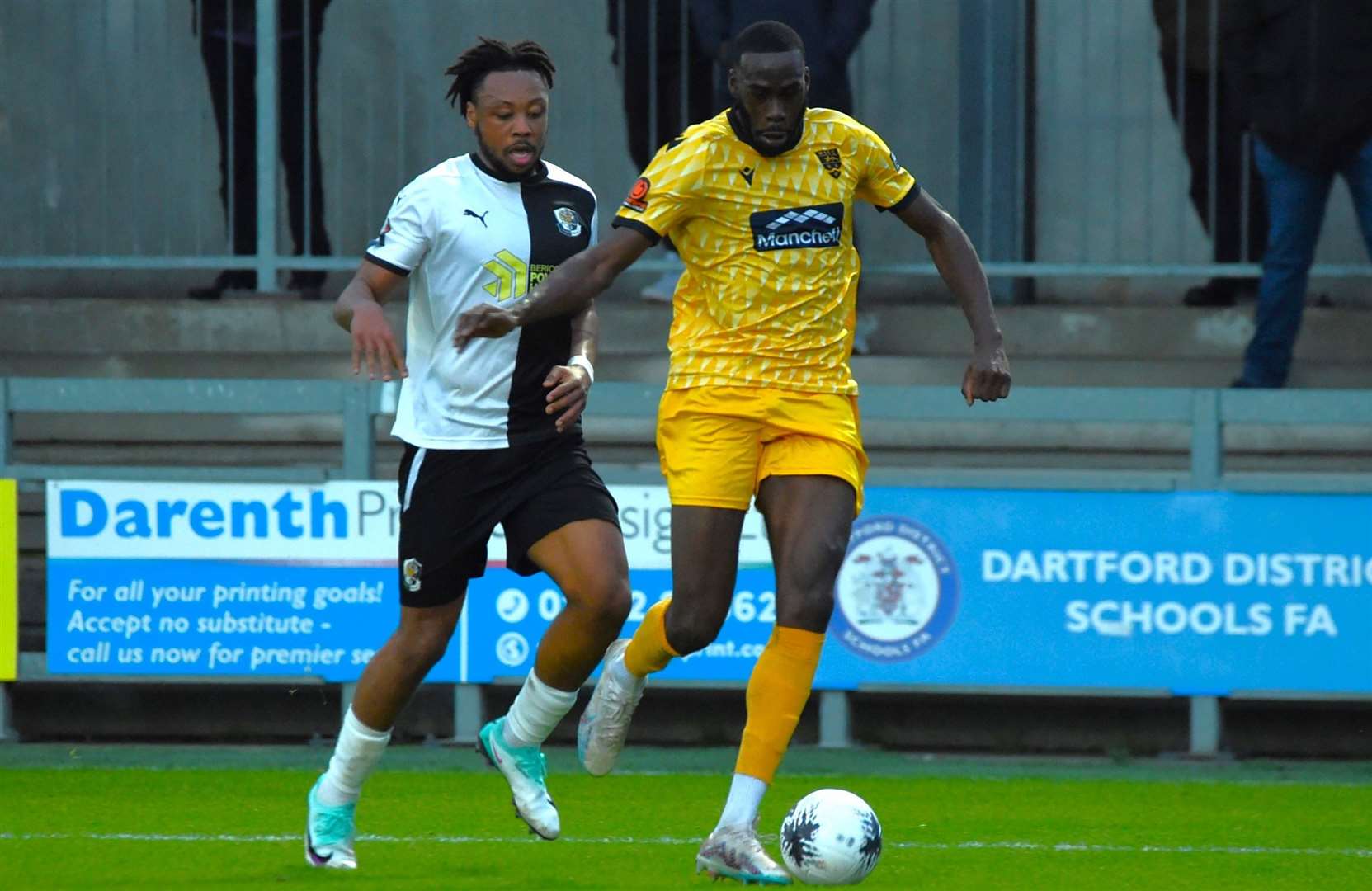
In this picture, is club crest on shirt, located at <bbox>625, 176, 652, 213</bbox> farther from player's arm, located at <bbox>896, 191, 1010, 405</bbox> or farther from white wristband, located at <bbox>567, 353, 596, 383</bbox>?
player's arm, located at <bbox>896, 191, 1010, 405</bbox>

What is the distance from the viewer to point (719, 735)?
9055mm

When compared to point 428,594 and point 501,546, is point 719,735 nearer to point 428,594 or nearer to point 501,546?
point 501,546

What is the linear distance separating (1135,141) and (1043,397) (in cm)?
218

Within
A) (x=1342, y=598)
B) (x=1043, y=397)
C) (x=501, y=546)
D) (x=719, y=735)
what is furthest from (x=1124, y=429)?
(x=501, y=546)

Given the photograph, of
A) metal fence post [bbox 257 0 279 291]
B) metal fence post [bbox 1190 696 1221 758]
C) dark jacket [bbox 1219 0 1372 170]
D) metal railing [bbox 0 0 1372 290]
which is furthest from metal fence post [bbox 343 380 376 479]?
dark jacket [bbox 1219 0 1372 170]

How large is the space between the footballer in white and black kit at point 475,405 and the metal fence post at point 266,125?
4.36 metres

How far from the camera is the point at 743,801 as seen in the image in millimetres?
5594

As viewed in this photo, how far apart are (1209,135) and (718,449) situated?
4878mm

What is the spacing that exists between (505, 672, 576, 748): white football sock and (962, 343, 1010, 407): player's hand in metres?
1.34

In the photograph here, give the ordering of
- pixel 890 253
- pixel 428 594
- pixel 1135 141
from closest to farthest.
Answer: pixel 428 594 < pixel 1135 141 < pixel 890 253

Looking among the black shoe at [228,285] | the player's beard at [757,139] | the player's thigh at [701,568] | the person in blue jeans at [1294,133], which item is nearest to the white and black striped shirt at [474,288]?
the player's thigh at [701,568]

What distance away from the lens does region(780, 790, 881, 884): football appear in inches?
213

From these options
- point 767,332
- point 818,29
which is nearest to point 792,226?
point 767,332

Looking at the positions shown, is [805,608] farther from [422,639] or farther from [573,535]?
[422,639]
